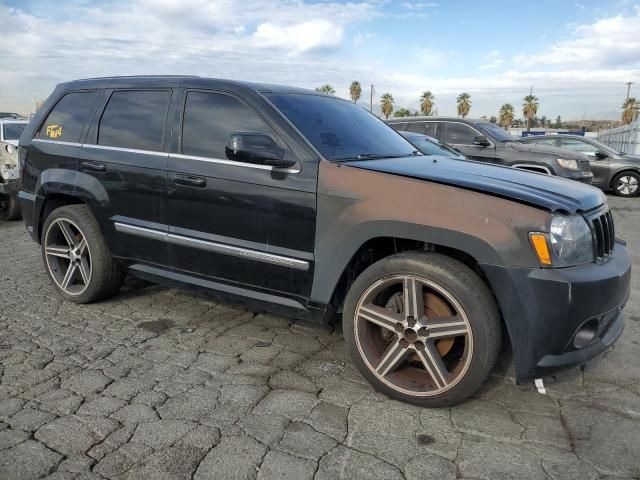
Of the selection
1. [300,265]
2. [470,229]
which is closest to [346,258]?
[300,265]

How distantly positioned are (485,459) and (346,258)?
126cm

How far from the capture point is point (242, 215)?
3.46m

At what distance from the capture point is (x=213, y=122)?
12.2 ft

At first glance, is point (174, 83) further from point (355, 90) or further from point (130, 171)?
point (355, 90)

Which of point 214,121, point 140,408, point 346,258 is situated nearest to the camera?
point 140,408

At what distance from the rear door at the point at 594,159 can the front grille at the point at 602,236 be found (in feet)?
37.6

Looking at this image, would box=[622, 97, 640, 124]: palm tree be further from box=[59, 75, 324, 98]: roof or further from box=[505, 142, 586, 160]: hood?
box=[59, 75, 324, 98]: roof

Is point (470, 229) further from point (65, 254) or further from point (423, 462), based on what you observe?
point (65, 254)

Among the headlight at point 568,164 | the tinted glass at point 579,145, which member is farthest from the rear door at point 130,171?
the tinted glass at point 579,145

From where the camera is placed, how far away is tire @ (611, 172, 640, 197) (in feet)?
44.3

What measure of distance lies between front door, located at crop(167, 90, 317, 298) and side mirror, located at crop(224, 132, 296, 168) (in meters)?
0.04

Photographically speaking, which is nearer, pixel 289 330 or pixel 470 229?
pixel 470 229

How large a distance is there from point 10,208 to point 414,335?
26.7ft

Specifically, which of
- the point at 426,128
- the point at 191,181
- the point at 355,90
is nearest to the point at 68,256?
the point at 191,181
